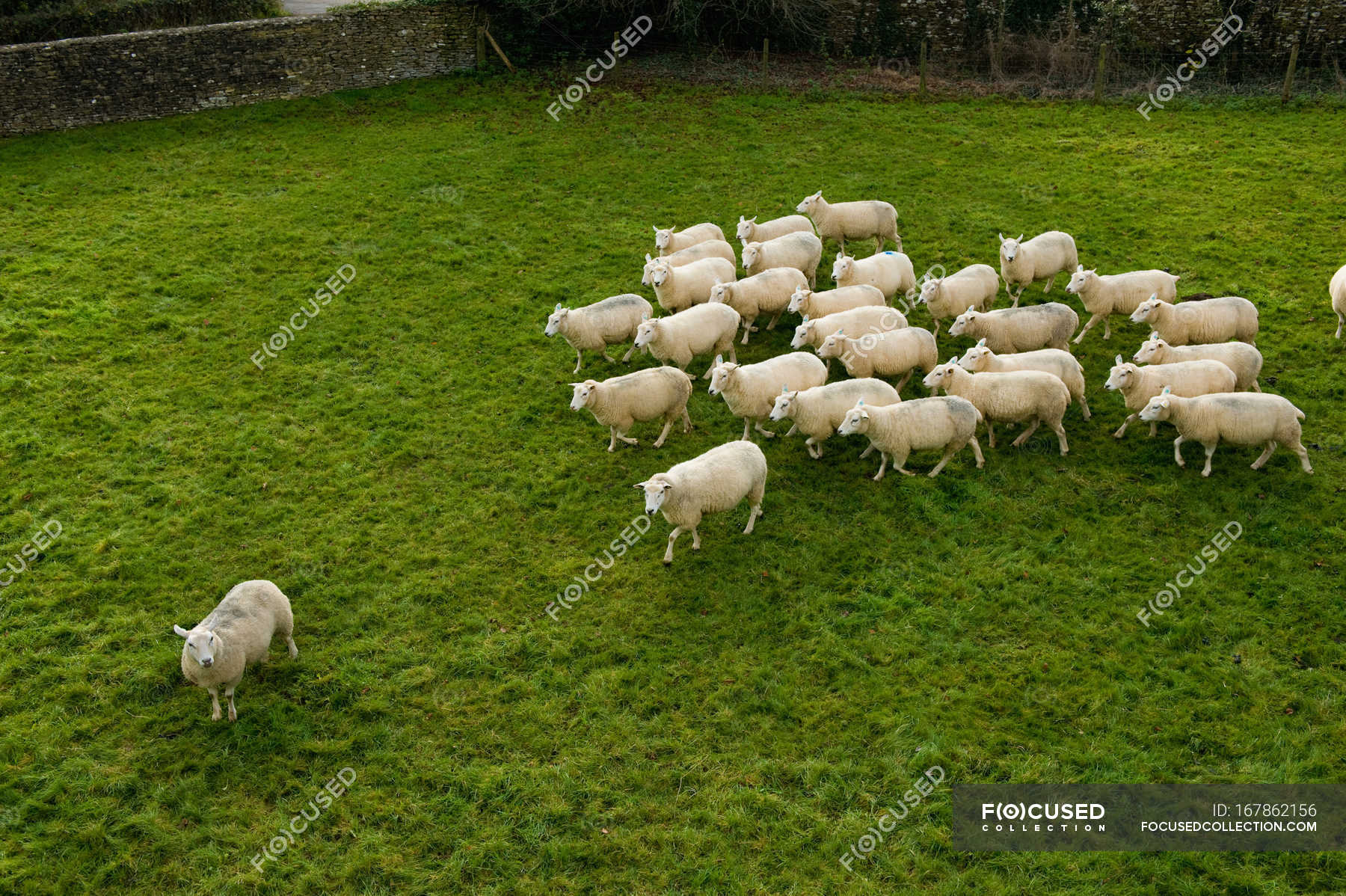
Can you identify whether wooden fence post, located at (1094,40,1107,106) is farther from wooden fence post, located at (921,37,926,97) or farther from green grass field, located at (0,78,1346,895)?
green grass field, located at (0,78,1346,895)

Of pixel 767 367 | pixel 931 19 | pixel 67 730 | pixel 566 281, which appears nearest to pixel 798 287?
pixel 767 367

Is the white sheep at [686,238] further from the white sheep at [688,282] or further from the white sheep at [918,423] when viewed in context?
the white sheep at [918,423]

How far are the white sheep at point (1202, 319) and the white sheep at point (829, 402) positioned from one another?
4663 millimetres

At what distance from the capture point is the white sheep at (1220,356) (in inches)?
480

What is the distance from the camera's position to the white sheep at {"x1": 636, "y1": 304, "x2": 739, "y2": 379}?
1297 cm

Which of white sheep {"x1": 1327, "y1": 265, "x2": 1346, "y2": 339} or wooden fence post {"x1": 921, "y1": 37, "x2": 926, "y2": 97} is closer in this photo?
white sheep {"x1": 1327, "y1": 265, "x2": 1346, "y2": 339}

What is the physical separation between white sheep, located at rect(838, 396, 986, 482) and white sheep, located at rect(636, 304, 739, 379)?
2.69 metres

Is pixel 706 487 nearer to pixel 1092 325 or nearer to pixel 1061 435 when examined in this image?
pixel 1061 435

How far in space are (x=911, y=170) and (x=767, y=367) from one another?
420 inches

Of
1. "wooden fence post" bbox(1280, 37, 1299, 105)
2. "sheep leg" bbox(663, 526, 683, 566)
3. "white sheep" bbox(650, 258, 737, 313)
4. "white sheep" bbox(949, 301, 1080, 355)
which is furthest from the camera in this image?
"wooden fence post" bbox(1280, 37, 1299, 105)

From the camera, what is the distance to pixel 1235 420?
11180mm

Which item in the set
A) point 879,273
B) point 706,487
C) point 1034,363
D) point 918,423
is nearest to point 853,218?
point 879,273

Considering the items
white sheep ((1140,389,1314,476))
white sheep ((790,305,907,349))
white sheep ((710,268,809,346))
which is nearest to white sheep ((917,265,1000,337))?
white sheep ((790,305,907,349))

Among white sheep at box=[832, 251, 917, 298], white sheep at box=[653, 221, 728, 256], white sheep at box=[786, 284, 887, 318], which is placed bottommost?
white sheep at box=[786, 284, 887, 318]
